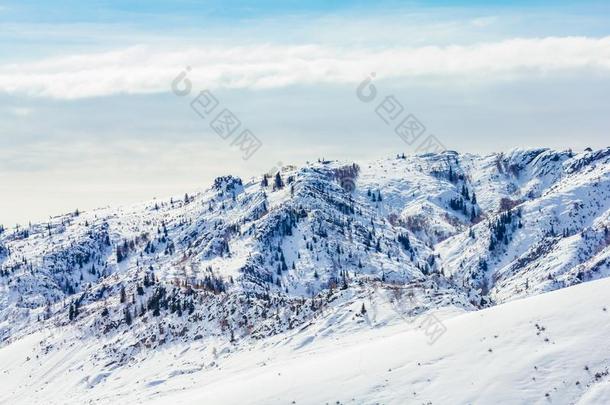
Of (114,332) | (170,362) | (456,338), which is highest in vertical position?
(114,332)

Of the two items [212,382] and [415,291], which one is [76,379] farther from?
[415,291]

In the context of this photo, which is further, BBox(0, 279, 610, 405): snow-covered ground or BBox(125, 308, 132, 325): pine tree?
BBox(125, 308, 132, 325): pine tree

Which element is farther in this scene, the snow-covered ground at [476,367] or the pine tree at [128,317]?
the pine tree at [128,317]

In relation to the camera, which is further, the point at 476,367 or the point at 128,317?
the point at 128,317

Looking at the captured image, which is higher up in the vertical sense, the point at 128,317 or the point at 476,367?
the point at 128,317

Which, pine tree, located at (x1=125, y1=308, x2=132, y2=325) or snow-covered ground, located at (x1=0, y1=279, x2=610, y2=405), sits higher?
pine tree, located at (x1=125, y1=308, x2=132, y2=325)

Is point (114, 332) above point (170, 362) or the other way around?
above

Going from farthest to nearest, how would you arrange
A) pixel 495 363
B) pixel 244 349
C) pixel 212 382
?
pixel 244 349 → pixel 212 382 → pixel 495 363

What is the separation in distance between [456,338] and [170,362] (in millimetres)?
61734

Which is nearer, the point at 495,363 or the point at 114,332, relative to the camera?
the point at 495,363

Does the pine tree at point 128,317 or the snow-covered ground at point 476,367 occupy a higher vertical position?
the pine tree at point 128,317

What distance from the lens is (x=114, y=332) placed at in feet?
441

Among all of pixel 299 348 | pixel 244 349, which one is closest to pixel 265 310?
pixel 244 349

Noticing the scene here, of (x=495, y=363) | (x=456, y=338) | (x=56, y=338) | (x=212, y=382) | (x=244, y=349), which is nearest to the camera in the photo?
(x=495, y=363)
